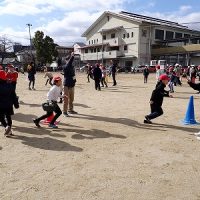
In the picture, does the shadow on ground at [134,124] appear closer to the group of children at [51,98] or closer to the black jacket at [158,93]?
the group of children at [51,98]

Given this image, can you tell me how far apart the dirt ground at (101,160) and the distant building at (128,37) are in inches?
1896

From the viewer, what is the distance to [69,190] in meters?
4.09

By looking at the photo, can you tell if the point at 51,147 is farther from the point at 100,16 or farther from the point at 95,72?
the point at 100,16

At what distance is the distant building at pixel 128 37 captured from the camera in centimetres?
5525

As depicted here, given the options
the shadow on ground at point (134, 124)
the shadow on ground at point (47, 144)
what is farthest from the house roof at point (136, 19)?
the shadow on ground at point (47, 144)

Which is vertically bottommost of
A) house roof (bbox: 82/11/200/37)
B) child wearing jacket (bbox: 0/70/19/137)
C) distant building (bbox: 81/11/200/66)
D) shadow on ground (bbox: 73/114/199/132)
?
shadow on ground (bbox: 73/114/199/132)

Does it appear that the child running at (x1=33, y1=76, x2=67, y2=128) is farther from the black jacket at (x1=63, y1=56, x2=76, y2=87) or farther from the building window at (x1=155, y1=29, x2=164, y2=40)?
the building window at (x1=155, y1=29, x2=164, y2=40)

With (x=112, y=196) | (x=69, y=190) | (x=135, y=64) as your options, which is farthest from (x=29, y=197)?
(x=135, y=64)

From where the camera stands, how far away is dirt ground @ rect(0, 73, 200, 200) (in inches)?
161

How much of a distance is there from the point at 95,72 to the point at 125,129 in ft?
34.8

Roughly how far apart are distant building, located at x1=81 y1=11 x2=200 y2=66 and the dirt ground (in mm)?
48160

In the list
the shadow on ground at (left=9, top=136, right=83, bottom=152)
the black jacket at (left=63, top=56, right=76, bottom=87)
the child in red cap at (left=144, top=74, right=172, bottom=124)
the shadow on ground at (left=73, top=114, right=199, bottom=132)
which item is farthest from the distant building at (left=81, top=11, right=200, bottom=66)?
the shadow on ground at (left=9, top=136, right=83, bottom=152)

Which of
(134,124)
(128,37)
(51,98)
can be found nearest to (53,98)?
(51,98)

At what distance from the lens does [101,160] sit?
5.32m
